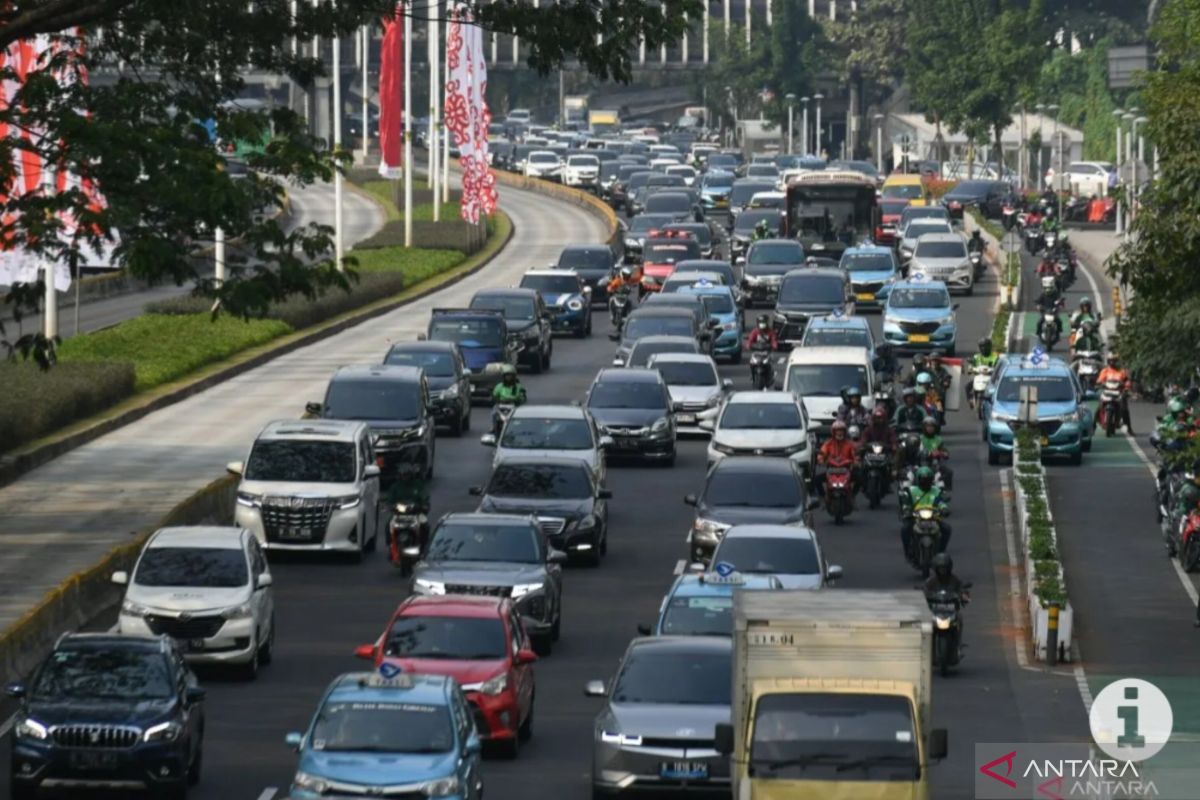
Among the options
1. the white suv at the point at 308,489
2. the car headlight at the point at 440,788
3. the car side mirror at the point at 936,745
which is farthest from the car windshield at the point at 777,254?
the car side mirror at the point at 936,745

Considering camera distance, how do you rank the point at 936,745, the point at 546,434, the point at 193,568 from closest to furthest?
the point at 936,745, the point at 193,568, the point at 546,434

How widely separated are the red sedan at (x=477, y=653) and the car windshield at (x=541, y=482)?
10.5 m

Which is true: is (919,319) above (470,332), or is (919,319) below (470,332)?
below

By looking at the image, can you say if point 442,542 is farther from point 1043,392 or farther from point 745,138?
point 745,138

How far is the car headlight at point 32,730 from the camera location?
2383cm

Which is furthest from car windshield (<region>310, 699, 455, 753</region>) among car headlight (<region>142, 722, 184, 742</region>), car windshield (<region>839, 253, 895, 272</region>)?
car windshield (<region>839, 253, 895, 272</region>)

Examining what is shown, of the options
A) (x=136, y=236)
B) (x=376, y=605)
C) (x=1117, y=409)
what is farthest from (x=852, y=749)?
(x=1117, y=409)

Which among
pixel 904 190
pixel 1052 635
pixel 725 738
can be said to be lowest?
pixel 1052 635

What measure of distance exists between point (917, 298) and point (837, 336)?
8326 mm

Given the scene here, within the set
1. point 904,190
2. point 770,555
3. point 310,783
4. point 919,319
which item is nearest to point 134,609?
point 770,555

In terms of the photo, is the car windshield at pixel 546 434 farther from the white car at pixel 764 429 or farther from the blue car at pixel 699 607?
the blue car at pixel 699 607

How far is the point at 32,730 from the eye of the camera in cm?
2388

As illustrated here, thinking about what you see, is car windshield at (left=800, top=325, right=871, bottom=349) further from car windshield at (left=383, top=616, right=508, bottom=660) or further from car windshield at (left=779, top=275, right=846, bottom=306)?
car windshield at (left=383, top=616, right=508, bottom=660)

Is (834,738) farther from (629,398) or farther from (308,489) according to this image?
(629,398)
